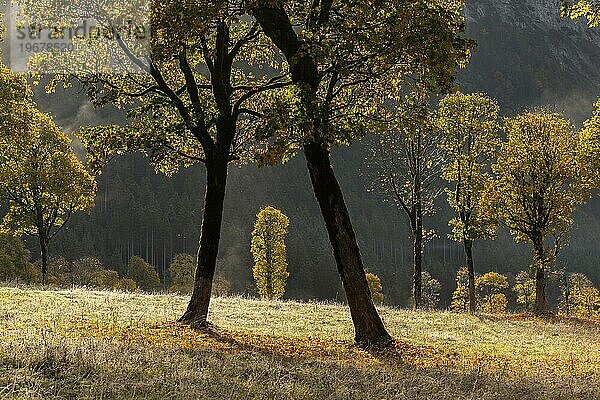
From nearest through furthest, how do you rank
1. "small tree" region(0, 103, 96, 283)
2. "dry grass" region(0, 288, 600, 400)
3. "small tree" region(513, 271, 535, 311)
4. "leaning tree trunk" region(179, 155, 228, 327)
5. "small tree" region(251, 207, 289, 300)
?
"dry grass" region(0, 288, 600, 400)
"leaning tree trunk" region(179, 155, 228, 327)
"small tree" region(0, 103, 96, 283)
"small tree" region(251, 207, 289, 300)
"small tree" region(513, 271, 535, 311)

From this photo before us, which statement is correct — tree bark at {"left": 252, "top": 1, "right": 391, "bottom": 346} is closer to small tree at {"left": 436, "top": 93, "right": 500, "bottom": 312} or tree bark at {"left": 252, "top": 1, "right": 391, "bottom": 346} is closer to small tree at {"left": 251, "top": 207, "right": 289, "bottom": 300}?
small tree at {"left": 436, "top": 93, "right": 500, "bottom": 312}

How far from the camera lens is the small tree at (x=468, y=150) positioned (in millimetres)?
37219

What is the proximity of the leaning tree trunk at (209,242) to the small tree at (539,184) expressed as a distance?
24665mm

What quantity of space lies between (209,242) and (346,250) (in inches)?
162

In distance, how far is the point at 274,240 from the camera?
230 ft

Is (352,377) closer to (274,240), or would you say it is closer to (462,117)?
(462,117)

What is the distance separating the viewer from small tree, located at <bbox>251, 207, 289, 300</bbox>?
68562 mm

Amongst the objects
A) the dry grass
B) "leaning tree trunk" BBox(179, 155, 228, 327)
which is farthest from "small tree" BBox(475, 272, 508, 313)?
"leaning tree trunk" BBox(179, 155, 228, 327)

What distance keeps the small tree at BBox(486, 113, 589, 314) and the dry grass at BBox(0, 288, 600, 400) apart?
55.7 feet

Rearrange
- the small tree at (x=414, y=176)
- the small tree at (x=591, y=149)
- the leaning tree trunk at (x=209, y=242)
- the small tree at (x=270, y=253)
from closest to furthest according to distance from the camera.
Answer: the leaning tree trunk at (x=209, y=242) < the small tree at (x=591, y=149) < the small tree at (x=414, y=176) < the small tree at (x=270, y=253)

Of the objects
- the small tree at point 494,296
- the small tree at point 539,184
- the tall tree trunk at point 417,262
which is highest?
the small tree at point 539,184

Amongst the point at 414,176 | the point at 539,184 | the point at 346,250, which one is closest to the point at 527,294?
the point at 539,184

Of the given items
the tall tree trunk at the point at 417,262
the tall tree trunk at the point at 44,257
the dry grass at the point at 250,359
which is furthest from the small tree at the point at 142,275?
the dry grass at the point at 250,359

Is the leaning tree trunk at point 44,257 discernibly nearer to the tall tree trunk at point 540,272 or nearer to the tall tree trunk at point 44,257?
the tall tree trunk at point 44,257
